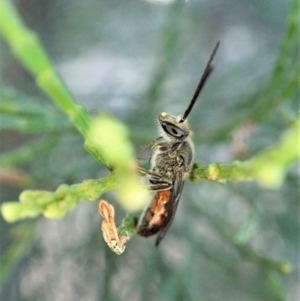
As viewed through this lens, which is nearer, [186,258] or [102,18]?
[186,258]

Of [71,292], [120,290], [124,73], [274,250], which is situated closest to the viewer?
[120,290]

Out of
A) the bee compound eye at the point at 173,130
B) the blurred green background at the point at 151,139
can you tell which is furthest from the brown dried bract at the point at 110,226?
the blurred green background at the point at 151,139

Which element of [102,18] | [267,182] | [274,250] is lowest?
[274,250]

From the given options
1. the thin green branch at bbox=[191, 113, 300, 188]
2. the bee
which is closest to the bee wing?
the bee

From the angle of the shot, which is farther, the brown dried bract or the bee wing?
the bee wing

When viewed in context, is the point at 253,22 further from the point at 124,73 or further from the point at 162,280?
the point at 162,280

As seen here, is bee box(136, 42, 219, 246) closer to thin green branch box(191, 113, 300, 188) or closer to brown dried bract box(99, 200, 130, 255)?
brown dried bract box(99, 200, 130, 255)

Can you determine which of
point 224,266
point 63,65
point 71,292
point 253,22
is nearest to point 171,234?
point 224,266

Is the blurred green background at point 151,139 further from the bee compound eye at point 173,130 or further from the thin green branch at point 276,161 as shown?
the thin green branch at point 276,161
